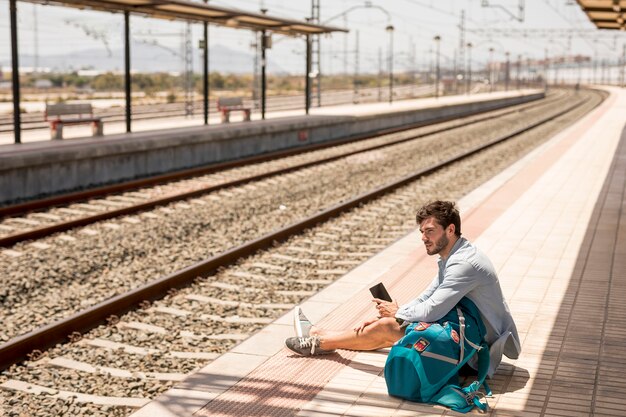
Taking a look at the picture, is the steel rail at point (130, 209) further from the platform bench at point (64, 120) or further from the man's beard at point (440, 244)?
the man's beard at point (440, 244)

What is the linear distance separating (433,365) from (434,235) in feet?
2.52

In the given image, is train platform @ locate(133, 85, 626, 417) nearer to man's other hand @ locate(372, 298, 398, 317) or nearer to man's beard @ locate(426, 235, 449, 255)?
man's other hand @ locate(372, 298, 398, 317)

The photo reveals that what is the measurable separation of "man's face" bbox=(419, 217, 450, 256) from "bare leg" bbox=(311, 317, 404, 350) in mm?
690

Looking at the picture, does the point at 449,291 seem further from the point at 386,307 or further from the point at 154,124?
the point at 154,124

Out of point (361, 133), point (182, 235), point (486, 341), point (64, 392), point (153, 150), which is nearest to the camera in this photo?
point (486, 341)

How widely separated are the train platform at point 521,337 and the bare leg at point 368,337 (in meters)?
0.10

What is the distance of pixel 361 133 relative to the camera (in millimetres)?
31531

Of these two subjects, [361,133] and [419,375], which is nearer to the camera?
[419,375]

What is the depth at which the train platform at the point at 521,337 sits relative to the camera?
5.04 metres

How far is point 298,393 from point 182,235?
20.5ft

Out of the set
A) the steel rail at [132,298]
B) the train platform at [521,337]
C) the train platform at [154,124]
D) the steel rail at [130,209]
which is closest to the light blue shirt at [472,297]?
the train platform at [521,337]

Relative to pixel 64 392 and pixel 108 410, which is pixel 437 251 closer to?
pixel 108 410

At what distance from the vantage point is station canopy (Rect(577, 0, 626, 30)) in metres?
16.2

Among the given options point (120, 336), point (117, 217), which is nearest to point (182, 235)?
point (117, 217)
